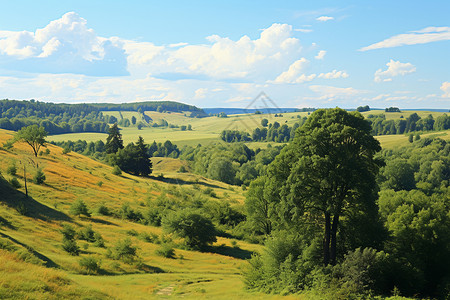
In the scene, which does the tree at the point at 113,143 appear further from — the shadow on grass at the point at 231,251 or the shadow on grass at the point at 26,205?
the shadow on grass at the point at 231,251

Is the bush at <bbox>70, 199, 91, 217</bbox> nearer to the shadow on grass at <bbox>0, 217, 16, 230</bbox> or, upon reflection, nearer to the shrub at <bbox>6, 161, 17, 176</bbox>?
the shadow on grass at <bbox>0, 217, 16, 230</bbox>

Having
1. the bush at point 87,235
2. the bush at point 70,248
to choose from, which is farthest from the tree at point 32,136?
the bush at point 70,248

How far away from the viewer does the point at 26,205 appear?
41344mm

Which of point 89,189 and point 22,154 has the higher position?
point 22,154

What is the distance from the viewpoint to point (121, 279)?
27.8m

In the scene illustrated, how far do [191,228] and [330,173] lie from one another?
25236 millimetres

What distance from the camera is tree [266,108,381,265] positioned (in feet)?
84.8

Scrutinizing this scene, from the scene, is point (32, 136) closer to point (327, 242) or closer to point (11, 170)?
point (11, 170)

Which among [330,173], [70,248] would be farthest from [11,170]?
[330,173]

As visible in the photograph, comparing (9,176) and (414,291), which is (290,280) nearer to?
(414,291)

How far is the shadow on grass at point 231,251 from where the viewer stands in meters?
43.6

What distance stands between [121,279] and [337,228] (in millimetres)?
19429

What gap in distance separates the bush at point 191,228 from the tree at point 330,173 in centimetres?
2027

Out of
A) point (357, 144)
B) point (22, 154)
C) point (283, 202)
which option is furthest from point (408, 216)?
point (22, 154)
